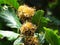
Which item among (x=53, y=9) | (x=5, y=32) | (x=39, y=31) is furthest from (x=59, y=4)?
(x=5, y=32)

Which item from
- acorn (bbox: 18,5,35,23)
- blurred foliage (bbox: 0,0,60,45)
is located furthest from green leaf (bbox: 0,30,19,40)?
acorn (bbox: 18,5,35,23)

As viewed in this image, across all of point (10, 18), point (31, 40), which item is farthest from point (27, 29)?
point (10, 18)

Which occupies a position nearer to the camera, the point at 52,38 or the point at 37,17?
the point at 52,38

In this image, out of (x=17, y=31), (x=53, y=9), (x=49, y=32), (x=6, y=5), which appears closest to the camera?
(x=49, y=32)

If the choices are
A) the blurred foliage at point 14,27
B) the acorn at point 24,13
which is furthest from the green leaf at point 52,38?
the acorn at point 24,13

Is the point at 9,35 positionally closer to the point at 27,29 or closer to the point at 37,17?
the point at 27,29

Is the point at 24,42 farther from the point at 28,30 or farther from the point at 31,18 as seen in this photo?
the point at 31,18
